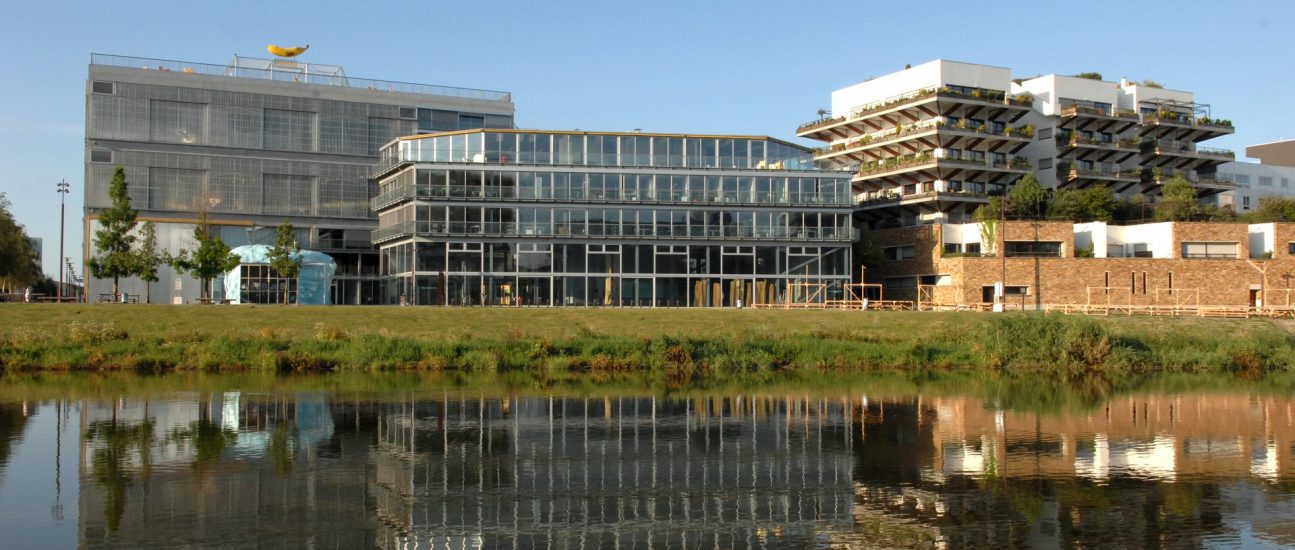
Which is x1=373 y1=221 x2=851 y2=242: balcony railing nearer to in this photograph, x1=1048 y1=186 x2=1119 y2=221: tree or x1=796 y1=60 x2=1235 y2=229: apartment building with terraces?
x1=796 y1=60 x2=1235 y2=229: apartment building with terraces

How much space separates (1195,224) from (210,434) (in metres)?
71.0

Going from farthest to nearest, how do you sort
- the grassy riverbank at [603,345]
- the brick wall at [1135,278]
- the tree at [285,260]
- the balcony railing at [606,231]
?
the brick wall at [1135,278]
the balcony railing at [606,231]
the tree at [285,260]
the grassy riverbank at [603,345]

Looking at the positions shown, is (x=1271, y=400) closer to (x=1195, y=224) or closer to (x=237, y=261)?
(x=1195, y=224)

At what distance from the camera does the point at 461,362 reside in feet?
125

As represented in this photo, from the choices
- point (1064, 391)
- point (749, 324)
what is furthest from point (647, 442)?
point (749, 324)

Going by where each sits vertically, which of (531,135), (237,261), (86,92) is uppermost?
(86,92)

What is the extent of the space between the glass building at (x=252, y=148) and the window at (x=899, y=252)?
38755 millimetres

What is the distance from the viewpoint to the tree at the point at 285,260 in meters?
66.7

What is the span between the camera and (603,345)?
39.5 m

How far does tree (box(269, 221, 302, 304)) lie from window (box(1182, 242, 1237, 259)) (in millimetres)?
59538

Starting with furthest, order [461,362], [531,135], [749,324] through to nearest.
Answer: [531,135], [749,324], [461,362]

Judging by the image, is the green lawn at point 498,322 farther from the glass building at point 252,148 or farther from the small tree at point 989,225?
the glass building at point 252,148

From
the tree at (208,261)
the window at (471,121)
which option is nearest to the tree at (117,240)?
the tree at (208,261)

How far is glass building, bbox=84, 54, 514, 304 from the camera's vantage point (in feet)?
275
